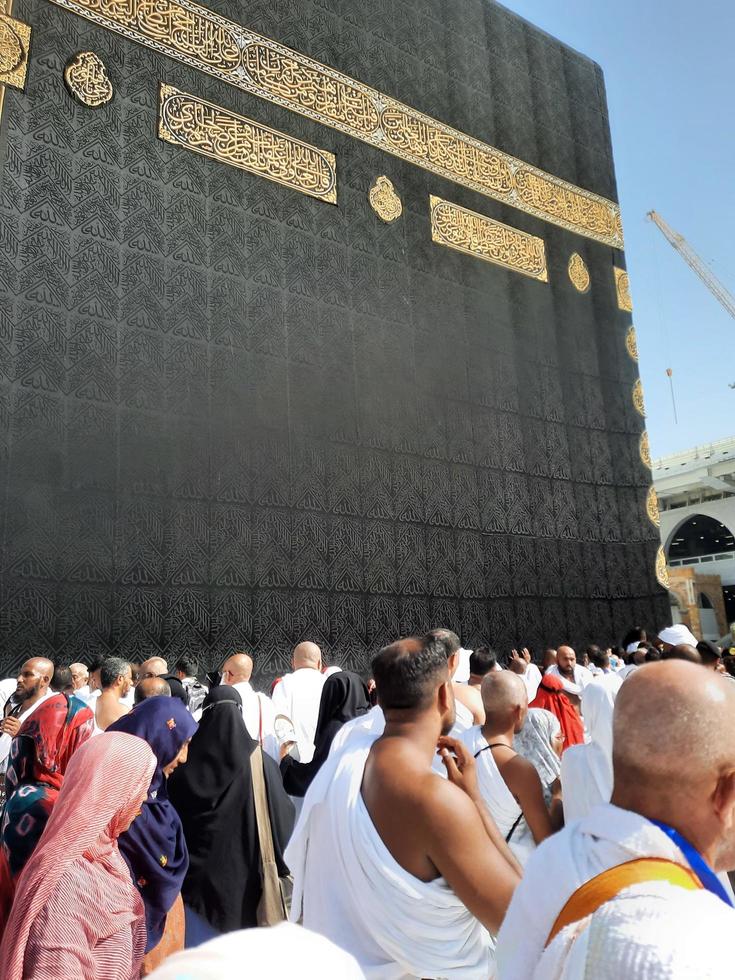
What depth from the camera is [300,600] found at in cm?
523

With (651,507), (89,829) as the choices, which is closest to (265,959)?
(89,829)

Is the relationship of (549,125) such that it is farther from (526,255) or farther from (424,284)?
(424,284)

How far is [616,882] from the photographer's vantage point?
1.77ft

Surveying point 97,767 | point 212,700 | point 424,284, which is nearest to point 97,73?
point 424,284

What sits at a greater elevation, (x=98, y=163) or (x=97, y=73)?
(x=97, y=73)

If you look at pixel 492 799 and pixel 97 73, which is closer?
pixel 492 799

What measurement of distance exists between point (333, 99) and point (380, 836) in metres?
6.67

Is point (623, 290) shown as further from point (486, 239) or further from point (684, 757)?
point (684, 757)

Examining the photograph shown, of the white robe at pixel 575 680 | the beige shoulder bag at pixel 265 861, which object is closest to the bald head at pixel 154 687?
the beige shoulder bag at pixel 265 861

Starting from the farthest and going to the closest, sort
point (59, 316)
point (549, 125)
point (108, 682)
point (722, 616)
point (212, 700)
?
point (722, 616), point (549, 125), point (59, 316), point (108, 682), point (212, 700)

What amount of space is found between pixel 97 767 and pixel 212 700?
756 mm

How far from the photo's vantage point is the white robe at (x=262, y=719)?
7.47 ft

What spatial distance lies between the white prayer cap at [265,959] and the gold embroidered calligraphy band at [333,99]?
239 inches

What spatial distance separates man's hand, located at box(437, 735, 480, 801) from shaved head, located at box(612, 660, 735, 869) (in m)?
0.40
